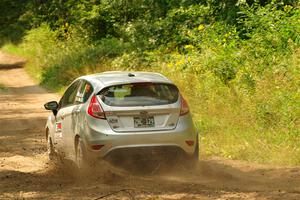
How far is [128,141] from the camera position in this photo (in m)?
9.46

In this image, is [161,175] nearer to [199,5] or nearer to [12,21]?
[199,5]

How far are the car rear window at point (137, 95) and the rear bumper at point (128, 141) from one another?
42 centimetres

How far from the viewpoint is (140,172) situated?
10070 mm

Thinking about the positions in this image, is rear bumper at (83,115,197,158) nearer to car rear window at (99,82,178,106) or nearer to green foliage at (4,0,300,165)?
car rear window at (99,82,178,106)

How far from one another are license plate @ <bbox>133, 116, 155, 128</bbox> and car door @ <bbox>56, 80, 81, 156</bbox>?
125cm

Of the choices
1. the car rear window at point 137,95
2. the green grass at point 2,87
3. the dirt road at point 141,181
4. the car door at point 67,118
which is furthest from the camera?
the green grass at point 2,87

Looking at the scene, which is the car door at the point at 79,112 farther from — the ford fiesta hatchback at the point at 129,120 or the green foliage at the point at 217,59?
the green foliage at the point at 217,59

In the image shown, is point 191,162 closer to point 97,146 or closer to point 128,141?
point 128,141

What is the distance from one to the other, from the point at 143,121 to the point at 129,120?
8.2 inches

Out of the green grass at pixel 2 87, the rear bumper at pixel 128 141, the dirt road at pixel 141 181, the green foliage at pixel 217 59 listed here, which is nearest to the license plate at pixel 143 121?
the rear bumper at pixel 128 141

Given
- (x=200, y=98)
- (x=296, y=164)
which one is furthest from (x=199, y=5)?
(x=296, y=164)

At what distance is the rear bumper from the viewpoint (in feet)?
31.0

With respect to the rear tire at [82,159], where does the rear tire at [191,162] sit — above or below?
below

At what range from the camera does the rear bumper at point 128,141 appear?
9.45 meters
